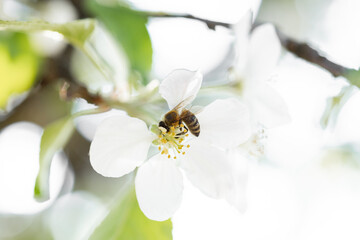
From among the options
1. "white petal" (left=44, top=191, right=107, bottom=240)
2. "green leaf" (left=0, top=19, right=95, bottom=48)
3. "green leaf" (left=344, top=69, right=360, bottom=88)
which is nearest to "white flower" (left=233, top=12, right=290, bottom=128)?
"green leaf" (left=344, top=69, right=360, bottom=88)

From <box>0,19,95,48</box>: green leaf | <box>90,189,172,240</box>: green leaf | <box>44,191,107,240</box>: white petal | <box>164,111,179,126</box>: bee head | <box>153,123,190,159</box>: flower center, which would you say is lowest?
<box>44,191,107,240</box>: white petal

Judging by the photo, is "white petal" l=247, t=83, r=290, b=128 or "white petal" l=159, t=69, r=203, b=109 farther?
"white petal" l=247, t=83, r=290, b=128

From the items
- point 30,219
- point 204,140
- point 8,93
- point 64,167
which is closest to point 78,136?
point 64,167

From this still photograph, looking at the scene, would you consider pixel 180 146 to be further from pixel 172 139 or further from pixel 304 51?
pixel 304 51

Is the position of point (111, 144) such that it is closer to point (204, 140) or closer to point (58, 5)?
point (204, 140)

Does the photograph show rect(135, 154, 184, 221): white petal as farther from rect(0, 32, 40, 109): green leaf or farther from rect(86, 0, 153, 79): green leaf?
rect(0, 32, 40, 109): green leaf

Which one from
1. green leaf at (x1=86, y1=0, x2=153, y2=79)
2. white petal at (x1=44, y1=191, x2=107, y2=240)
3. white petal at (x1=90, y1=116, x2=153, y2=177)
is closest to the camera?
white petal at (x1=90, y1=116, x2=153, y2=177)
